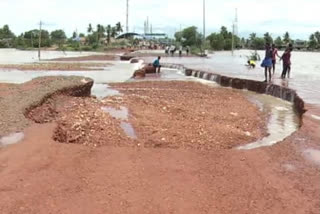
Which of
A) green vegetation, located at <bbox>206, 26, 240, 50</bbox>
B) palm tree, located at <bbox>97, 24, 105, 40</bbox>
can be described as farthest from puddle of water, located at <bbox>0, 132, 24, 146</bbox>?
palm tree, located at <bbox>97, 24, 105, 40</bbox>

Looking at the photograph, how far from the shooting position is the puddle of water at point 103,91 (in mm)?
20400

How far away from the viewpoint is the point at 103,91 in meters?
21.8

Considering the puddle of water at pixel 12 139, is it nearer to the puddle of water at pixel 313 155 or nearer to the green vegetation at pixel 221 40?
the puddle of water at pixel 313 155

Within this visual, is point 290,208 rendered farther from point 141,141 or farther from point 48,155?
point 141,141

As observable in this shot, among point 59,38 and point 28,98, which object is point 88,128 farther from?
point 59,38

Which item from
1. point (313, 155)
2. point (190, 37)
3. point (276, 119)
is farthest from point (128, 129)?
point (190, 37)

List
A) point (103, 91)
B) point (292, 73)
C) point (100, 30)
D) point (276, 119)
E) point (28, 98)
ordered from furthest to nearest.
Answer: point (100, 30)
point (292, 73)
point (103, 91)
point (276, 119)
point (28, 98)

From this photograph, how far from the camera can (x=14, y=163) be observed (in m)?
7.02

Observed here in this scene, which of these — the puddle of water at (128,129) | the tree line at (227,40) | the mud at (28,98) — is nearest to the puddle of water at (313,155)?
the puddle of water at (128,129)

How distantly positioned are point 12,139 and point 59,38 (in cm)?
13691

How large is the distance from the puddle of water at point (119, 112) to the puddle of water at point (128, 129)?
33.5 inches

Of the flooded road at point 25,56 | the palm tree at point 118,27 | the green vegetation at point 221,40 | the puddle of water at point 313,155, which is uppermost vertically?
the palm tree at point 118,27

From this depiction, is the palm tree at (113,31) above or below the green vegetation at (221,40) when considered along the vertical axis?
above

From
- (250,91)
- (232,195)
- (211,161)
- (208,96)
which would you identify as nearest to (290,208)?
(232,195)
